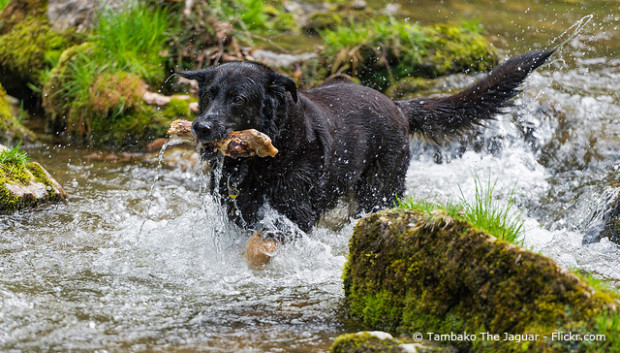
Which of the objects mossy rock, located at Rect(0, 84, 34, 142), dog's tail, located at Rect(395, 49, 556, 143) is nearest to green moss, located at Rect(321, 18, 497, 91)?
dog's tail, located at Rect(395, 49, 556, 143)

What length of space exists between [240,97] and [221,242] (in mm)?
1230

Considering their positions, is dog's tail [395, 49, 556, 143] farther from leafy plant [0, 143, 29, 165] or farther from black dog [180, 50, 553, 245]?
leafy plant [0, 143, 29, 165]

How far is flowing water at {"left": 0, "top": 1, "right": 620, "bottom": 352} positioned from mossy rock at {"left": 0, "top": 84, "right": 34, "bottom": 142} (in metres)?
0.23

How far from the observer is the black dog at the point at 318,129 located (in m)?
4.46

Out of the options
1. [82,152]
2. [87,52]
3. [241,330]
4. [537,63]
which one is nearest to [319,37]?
[87,52]

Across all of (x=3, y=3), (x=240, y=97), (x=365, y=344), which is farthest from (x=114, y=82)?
(x=365, y=344)

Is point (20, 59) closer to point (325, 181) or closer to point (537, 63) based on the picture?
point (325, 181)

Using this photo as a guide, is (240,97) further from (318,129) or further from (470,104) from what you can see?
(470,104)

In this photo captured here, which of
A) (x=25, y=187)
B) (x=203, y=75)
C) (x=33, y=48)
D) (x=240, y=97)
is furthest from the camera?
(x=33, y=48)

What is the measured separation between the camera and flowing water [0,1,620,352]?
357 centimetres

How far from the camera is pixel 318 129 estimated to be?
486 centimetres

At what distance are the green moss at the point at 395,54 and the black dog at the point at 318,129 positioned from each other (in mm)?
2501

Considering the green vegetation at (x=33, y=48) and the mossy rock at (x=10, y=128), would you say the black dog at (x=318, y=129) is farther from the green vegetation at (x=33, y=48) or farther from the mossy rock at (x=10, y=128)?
the green vegetation at (x=33, y=48)

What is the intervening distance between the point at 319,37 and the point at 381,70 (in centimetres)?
161
